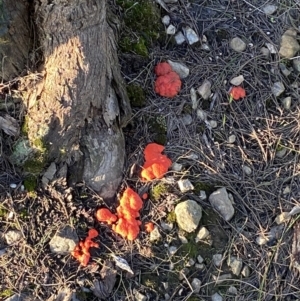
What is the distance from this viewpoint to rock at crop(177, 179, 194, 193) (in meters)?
3.10

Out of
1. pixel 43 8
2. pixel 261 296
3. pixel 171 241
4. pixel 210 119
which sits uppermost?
pixel 43 8

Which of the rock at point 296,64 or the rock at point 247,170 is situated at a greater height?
the rock at point 296,64

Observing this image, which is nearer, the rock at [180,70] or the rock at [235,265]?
the rock at [235,265]

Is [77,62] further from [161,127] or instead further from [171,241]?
[171,241]

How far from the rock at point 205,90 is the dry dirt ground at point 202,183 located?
0.04 meters

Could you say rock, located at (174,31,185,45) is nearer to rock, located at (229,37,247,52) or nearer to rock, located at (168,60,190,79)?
rock, located at (168,60,190,79)

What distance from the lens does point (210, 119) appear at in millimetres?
3387

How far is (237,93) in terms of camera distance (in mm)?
3428

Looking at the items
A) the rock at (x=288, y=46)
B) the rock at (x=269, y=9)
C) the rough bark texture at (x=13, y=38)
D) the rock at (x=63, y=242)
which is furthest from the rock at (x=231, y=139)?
the rough bark texture at (x=13, y=38)

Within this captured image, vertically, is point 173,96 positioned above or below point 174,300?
above

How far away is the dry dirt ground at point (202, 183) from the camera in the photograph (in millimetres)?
2928

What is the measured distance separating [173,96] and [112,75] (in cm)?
52

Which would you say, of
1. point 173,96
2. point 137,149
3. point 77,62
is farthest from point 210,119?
point 77,62

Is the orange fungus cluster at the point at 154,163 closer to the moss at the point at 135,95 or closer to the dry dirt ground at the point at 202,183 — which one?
the dry dirt ground at the point at 202,183
